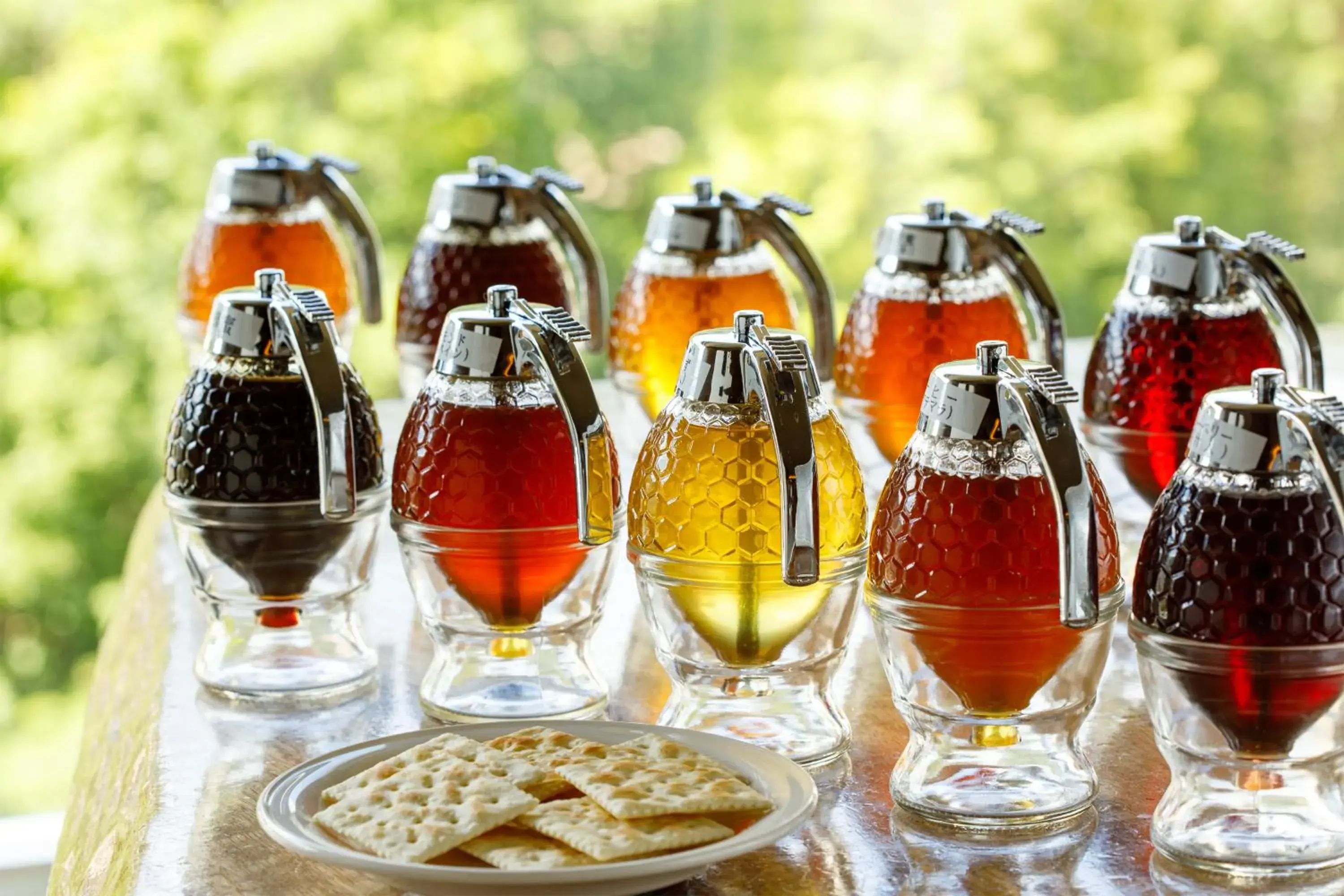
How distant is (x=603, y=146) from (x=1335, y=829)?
3.63 m

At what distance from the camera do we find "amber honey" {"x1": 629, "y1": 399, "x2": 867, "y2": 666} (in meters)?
1.01

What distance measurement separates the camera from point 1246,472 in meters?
0.87

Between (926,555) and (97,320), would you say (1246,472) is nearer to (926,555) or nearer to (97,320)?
(926,555)

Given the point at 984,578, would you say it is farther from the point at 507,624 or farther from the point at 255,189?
the point at 255,189

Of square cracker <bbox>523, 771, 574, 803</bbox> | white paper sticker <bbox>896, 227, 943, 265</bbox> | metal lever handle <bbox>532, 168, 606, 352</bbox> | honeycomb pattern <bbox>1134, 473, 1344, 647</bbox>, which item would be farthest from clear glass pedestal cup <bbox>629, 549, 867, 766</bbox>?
metal lever handle <bbox>532, 168, 606, 352</bbox>

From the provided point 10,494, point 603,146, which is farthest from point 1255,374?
point 10,494

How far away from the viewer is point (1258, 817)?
2.97 feet

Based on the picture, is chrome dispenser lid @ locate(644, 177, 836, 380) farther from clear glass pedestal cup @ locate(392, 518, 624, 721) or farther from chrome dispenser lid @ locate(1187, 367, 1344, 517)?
chrome dispenser lid @ locate(1187, 367, 1344, 517)

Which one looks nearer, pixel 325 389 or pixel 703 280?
pixel 325 389

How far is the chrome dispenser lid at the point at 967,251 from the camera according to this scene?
130cm

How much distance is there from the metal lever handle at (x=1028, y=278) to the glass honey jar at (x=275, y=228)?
52 cm

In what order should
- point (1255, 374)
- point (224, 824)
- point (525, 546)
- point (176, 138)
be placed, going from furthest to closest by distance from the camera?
point (176, 138)
point (525, 546)
point (224, 824)
point (1255, 374)

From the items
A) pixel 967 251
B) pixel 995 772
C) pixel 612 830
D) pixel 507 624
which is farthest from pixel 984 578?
pixel 967 251

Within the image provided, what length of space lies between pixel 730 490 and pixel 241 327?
337mm
